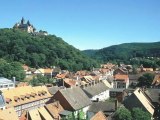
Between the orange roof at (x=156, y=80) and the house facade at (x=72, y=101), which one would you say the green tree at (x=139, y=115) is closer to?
the house facade at (x=72, y=101)

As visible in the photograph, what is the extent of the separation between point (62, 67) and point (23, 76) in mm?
50498

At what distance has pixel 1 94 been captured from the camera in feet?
180

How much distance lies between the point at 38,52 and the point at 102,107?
110 meters

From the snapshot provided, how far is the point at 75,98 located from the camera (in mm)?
58812

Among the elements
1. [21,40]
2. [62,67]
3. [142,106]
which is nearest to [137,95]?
[142,106]

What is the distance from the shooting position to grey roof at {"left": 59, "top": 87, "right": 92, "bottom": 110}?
56409 millimetres

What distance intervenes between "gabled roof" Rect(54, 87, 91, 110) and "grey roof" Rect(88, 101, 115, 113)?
1213 mm

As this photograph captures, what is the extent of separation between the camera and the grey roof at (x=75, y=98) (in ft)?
185

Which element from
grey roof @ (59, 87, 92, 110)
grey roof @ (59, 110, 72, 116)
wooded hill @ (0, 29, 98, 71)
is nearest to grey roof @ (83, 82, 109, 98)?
grey roof @ (59, 87, 92, 110)

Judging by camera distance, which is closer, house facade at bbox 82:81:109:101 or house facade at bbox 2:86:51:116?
house facade at bbox 2:86:51:116

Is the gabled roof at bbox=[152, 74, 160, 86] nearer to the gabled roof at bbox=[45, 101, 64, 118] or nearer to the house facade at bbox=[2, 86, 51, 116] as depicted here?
the house facade at bbox=[2, 86, 51, 116]

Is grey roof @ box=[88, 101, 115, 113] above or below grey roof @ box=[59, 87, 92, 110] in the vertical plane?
below

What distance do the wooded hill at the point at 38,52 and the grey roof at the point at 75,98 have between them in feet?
294

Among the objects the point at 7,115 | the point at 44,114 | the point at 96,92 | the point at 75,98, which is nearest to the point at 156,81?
the point at 96,92
